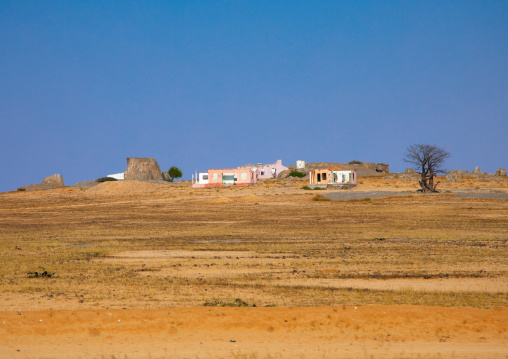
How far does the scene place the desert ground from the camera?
33.4 ft

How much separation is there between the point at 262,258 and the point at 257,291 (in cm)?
626

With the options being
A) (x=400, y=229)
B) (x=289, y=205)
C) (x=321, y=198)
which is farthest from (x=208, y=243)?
(x=321, y=198)

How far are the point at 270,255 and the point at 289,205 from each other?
1245 inches

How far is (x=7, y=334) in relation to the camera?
34.8 ft

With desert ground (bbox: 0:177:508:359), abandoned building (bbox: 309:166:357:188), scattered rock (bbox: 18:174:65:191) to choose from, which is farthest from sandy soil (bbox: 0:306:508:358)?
scattered rock (bbox: 18:174:65:191)

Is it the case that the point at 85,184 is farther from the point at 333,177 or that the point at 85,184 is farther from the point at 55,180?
the point at 333,177

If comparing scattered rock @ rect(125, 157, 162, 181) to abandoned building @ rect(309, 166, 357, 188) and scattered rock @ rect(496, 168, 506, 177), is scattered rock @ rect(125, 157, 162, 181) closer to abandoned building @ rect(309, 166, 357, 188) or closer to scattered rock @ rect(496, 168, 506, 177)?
abandoned building @ rect(309, 166, 357, 188)

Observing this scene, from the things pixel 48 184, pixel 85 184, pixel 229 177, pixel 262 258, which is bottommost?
pixel 262 258

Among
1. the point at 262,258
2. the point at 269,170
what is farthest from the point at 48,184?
the point at 262,258

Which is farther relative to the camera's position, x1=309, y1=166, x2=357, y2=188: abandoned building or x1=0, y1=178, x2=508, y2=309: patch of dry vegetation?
x1=309, y1=166, x2=357, y2=188: abandoned building

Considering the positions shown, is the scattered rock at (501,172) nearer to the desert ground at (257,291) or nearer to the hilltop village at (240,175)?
the hilltop village at (240,175)

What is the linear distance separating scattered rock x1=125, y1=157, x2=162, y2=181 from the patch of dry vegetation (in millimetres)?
58148

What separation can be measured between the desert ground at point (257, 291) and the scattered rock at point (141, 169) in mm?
68869

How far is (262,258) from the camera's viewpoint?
20812 millimetres
